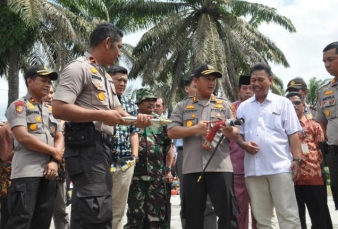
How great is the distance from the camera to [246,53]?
2812 cm

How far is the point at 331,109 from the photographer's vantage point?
19.0 ft

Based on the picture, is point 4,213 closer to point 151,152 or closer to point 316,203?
point 151,152

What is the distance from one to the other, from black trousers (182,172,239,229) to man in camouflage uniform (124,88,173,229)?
2.10 feet

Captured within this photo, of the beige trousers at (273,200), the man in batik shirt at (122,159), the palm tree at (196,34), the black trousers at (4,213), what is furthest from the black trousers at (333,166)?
the palm tree at (196,34)

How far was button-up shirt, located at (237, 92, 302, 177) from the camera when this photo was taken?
537 centimetres

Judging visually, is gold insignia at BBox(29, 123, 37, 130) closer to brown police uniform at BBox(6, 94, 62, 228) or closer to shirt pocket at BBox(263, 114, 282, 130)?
brown police uniform at BBox(6, 94, 62, 228)

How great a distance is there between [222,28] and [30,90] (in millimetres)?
24790

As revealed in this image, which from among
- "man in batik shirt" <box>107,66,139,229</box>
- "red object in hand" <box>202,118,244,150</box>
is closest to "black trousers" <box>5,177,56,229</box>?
"man in batik shirt" <box>107,66,139,229</box>

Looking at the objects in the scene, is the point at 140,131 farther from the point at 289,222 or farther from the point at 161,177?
the point at 289,222

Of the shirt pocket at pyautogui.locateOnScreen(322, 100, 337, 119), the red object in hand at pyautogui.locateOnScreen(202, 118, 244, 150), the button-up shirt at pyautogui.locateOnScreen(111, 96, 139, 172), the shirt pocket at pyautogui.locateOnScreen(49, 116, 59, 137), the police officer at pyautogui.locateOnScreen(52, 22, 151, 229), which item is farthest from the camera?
the button-up shirt at pyautogui.locateOnScreen(111, 96, 139, 172)

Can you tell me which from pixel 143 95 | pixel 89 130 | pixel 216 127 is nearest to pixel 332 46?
pixel 216 127

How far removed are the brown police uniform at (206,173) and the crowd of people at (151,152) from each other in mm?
11

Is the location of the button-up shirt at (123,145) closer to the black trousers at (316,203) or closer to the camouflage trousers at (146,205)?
the camouflage trousers at (146,205)

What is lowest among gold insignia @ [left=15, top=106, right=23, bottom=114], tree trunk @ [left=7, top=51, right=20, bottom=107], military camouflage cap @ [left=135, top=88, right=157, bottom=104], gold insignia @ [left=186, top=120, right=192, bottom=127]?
gold insignia @ [left=186, top=120, right=192, bottom=127]
